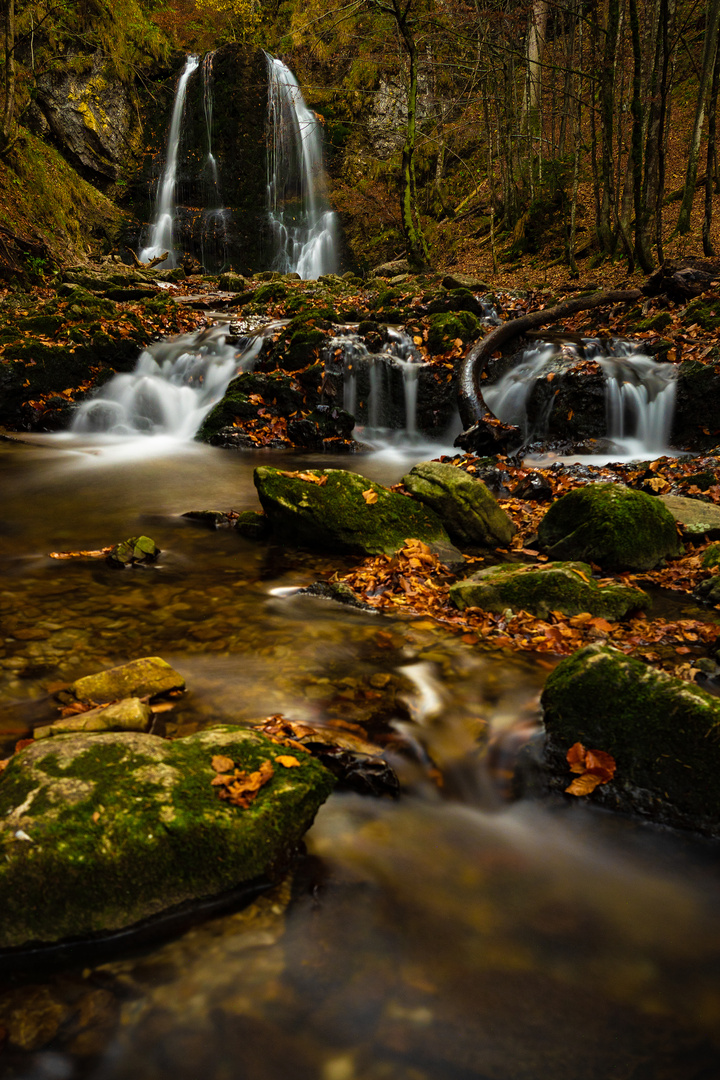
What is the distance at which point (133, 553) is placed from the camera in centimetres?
549

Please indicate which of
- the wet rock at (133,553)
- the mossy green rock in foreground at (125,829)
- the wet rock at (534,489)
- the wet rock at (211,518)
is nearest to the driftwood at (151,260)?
the wet rock at (211,518)

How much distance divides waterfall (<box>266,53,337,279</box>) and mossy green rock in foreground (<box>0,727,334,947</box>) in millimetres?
28214

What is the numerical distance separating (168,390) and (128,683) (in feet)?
34.0

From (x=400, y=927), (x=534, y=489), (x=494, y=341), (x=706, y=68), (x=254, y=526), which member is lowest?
(x=400, y=927)

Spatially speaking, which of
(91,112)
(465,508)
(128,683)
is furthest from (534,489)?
(91,112)

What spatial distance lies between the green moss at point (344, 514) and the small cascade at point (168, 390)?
6335 mm

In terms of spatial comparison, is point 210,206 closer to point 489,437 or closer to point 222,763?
point 489,437

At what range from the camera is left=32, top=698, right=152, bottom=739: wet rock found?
2787 millimetres

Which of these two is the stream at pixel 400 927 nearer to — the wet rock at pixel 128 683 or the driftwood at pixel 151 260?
the wet rock at pixel 128 683

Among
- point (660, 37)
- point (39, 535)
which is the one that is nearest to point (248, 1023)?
point (39, 535)

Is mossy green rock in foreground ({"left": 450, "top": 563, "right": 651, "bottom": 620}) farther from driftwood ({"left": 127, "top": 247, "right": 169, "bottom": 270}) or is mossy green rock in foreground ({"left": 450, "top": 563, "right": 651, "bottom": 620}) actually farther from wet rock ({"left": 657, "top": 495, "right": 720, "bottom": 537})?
driftwood ({"left": 127, "top": 247, "right": 169, "bottom": 270})

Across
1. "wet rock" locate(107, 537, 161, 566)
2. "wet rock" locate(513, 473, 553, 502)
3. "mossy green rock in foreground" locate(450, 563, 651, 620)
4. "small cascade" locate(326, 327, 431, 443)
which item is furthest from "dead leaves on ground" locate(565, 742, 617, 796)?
"small cascade" locate(326, 327, 431, 443)

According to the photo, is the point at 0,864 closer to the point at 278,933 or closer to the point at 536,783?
the point at 278,933

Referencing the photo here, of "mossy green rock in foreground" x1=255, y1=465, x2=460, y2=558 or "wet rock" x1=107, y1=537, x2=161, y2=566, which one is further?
"mossy green rock in foreground" x1=255, y1=465, x2=460, y2=558
